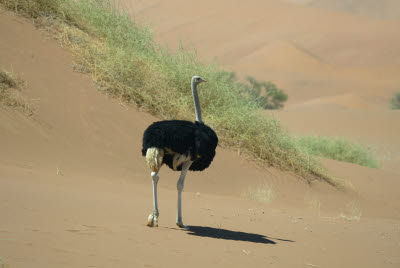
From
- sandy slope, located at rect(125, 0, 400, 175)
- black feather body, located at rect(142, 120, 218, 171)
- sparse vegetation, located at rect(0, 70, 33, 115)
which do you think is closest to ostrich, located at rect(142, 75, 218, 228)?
black feather body, located at rect(142, 120, 218, 171)

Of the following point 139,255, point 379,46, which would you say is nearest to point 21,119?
point 139,255

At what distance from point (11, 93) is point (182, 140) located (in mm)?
5729

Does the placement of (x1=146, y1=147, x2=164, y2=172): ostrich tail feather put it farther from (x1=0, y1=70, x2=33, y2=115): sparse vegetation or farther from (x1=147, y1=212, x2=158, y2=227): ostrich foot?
(x1=0, y1=70, x2=33, y2=115): sparse vegetation

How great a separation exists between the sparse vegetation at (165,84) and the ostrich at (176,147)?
5805 mm

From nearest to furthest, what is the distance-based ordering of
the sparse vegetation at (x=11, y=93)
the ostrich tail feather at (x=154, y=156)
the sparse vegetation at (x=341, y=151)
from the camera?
the ostrich tail feather at (x=154, y=156) → the sparse vegetation at (x=11, y=93) → the sparse vegetation at (x=341, y=151)

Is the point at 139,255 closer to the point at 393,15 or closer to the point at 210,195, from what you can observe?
the point at 210,195

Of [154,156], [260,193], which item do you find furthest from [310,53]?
[154,156]

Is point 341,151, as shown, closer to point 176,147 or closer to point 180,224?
point 180,224

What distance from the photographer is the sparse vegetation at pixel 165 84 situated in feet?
40.9

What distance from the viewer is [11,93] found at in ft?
35.2

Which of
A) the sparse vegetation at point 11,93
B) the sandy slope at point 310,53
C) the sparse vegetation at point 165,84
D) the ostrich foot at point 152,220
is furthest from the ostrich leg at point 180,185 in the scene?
the sandy slope at point 310,53

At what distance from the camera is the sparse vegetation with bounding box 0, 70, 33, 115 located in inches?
416

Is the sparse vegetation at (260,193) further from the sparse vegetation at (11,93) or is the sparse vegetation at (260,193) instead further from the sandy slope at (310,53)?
the sandy slope at (310,53)

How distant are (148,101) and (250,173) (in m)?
2.68
